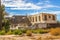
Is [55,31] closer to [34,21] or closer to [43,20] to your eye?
[43,20]

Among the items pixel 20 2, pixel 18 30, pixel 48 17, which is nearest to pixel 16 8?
pixel 20 2

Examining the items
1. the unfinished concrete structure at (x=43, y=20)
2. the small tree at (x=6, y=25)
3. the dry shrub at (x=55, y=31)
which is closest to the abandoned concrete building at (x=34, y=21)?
the unfinished concrete structure at (x=43, y=20)

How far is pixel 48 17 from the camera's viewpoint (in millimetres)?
17344

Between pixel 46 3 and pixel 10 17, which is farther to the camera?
pixel 10 17

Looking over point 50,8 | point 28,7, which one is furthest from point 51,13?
point 28,7

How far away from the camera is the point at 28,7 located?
1650 cm

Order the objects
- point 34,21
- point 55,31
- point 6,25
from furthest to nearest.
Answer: point 6,25 → point 34,21 → point 55,31

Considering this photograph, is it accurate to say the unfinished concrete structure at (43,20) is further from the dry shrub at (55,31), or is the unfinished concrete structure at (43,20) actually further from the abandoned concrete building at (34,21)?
the dry shrub at (55,31)

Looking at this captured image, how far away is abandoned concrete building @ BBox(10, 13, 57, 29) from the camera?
16.9 metres

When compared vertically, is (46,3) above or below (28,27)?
above

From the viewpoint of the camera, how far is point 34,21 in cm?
1734

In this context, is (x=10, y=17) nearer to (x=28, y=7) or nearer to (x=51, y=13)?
(x=28, y=7)

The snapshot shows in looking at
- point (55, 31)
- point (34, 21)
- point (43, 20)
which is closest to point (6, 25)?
point (34, 21)

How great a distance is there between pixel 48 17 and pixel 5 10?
11.0 feet
